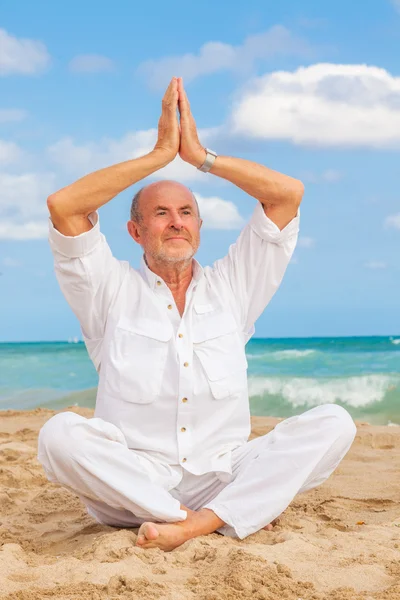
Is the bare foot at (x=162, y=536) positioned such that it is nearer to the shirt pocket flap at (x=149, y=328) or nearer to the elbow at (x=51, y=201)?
the shirt pocket flap at (x=149, y=328)

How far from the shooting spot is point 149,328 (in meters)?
3.32

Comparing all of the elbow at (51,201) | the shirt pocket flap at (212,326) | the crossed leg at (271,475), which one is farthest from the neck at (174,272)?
the crossed leg at (271,475)

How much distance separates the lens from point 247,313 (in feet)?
11.9

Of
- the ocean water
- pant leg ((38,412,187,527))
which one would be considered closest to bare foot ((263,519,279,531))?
pant leg ((38,412,187,527))

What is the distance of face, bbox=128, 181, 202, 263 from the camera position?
3410mm

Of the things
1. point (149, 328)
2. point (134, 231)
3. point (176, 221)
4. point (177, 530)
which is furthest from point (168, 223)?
point (177, 530)

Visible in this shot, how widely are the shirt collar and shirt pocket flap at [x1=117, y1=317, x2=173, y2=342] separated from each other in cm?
21

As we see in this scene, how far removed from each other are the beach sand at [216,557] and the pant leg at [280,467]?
10 centimetres

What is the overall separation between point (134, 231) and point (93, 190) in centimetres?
45

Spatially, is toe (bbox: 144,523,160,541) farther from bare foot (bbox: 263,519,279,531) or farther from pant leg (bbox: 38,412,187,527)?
bare foot (bbox: 263,519,279,531)

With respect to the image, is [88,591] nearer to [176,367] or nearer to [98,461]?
[98,461]

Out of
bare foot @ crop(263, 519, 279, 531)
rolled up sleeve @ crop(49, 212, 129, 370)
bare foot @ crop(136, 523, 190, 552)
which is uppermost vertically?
rolled up sleeve @ crop(49, 212, 129, 370)

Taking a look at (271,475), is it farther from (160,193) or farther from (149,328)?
(160,193)

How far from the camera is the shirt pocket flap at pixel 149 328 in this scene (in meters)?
3.30
